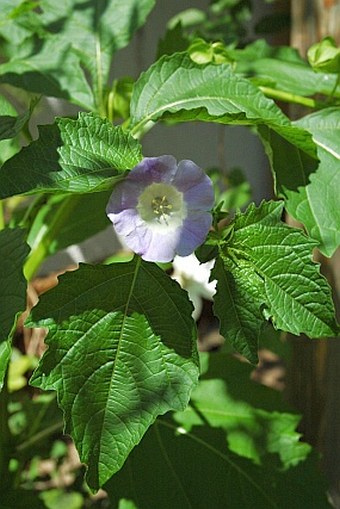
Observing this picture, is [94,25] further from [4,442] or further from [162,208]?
[4,442]

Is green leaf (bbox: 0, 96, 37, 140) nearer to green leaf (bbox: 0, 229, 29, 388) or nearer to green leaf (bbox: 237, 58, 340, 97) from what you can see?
green leaf (bbox: 0, 229, 29, 388)

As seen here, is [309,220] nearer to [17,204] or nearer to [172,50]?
[172,50]

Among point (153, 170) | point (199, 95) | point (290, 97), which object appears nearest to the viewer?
point (153, 170)

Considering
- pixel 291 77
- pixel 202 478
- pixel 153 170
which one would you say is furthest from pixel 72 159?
pixel 202 478

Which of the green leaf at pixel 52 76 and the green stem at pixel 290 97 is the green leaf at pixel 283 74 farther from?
the green leaf at pixel 52 76

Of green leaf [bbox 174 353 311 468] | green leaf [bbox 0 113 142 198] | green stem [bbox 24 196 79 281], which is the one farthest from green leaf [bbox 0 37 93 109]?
green leaf [bbox 174 353 311 468]

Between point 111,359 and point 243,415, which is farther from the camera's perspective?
point 243,415

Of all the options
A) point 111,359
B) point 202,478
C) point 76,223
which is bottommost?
point 202,478

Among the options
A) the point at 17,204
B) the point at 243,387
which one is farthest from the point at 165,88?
the point at 17,204
